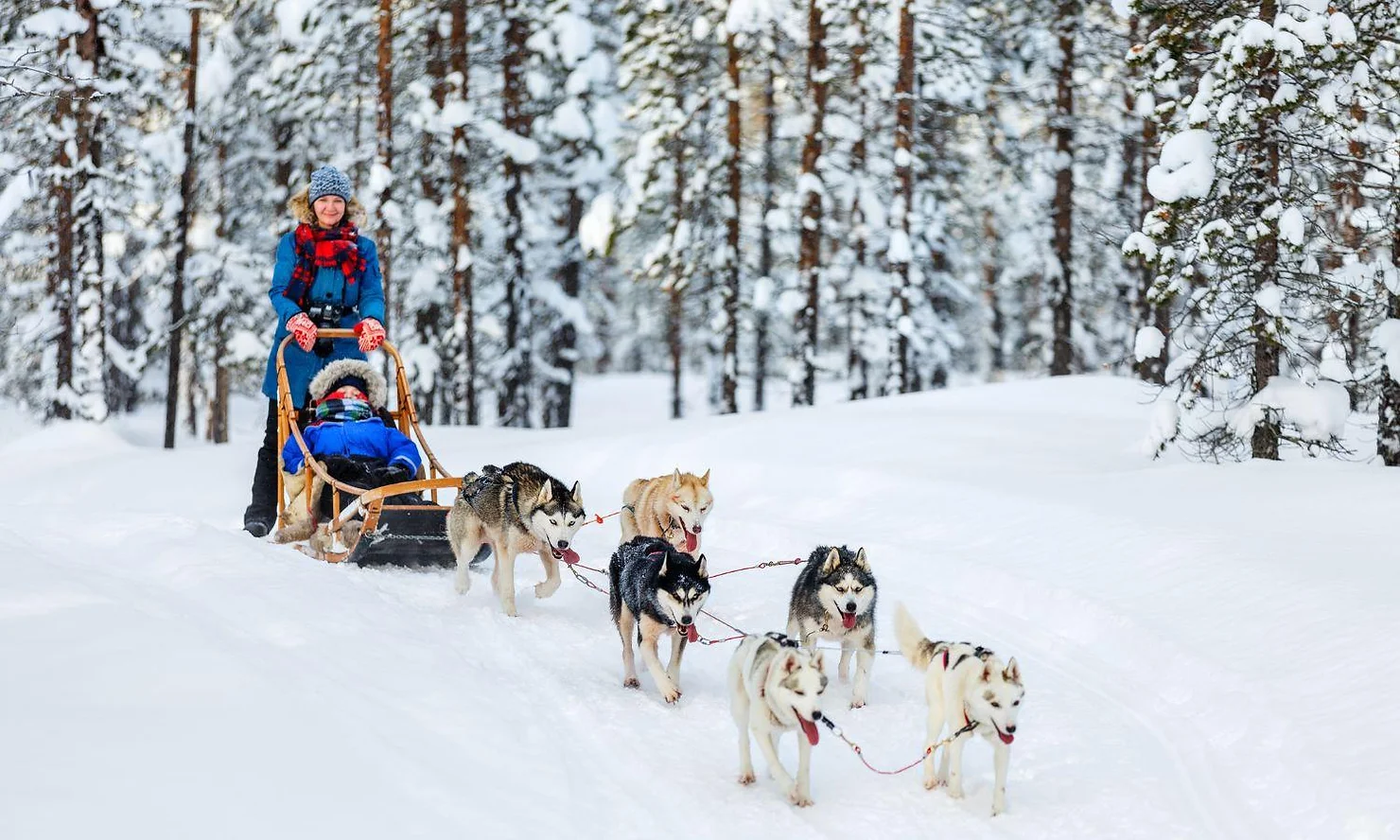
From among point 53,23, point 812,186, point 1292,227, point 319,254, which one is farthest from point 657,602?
point 53,23

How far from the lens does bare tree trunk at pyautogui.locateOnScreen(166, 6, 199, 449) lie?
17125 millimetres

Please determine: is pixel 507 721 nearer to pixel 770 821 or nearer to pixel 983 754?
pixel 770 821

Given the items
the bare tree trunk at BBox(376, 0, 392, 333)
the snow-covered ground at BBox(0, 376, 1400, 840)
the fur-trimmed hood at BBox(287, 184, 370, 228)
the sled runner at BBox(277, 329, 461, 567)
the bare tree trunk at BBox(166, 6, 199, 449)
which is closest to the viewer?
the snow-covered ground at BBox(0, 376, 1400, 840)

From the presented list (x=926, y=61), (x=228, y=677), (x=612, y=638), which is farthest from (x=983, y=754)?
(x=926, y=61)

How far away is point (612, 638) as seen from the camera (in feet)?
21.0

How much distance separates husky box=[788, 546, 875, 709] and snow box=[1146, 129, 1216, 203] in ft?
16.7

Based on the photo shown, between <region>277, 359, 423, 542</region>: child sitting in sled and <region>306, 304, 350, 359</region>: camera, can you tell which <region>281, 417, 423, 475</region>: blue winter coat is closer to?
<region>277, 359, 423, 542</region>: child sitting in sled

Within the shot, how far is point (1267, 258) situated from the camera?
9227mm

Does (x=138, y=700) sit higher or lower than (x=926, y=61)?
lower

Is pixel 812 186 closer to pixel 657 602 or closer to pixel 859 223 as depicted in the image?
pixel 859 223

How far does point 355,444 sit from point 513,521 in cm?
201

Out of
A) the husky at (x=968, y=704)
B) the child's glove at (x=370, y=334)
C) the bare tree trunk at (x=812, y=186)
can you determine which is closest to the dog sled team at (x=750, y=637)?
the husky at (x=968, y=704)

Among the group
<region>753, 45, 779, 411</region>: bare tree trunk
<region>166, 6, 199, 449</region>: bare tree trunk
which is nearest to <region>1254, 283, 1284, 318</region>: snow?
<region>753, 45, 779, 411</region>: bare tree trunk

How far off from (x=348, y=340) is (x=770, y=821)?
6237 mm
